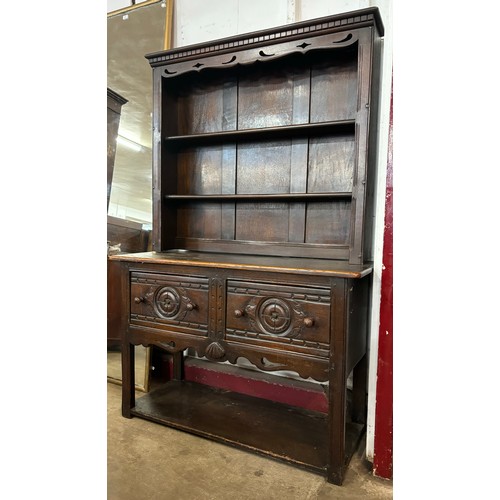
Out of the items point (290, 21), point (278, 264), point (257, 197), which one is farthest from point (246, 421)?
point (290, 21)

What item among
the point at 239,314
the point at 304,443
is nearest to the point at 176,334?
the point at 239,314

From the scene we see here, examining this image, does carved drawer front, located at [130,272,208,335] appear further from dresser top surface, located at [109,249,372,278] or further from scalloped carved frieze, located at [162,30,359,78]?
scalloped carved frieze, located at [162,30,359,78]

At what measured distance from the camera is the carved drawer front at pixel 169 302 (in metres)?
1.78

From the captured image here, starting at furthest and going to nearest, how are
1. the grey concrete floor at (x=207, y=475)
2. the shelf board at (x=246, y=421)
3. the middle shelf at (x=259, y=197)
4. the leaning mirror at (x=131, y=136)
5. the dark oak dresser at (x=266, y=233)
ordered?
the leaning mirror at (x=131, y=136) → the middle shelf at (x=259, y=197) → the shelf board at (x=246, y=421) → the dark oak dresser at (x=266, y=233) → the grey concrete floor at (x=207, y=475)

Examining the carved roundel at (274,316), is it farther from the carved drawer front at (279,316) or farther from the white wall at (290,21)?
the white wall at (290,21)

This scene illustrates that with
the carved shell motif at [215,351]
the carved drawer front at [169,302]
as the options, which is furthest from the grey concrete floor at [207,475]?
the carved drawer front at [169,302]

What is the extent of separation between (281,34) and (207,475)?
80.4 inches

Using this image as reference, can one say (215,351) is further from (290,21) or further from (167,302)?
(290,21)

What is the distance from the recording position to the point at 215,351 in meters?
1.74

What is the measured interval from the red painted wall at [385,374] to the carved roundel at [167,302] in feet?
3.17

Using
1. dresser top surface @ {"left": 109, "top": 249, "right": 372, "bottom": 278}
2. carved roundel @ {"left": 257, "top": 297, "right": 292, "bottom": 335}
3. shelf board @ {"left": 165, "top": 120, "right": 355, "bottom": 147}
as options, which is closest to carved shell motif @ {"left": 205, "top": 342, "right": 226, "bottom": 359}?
carved roundel @ {"left": 257, "top": 297, "right": 292, "bottom": 335}

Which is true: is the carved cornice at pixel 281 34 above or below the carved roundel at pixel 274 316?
above

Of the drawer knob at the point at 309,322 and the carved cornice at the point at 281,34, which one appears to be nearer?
the drawer knob at the point at 309,322
